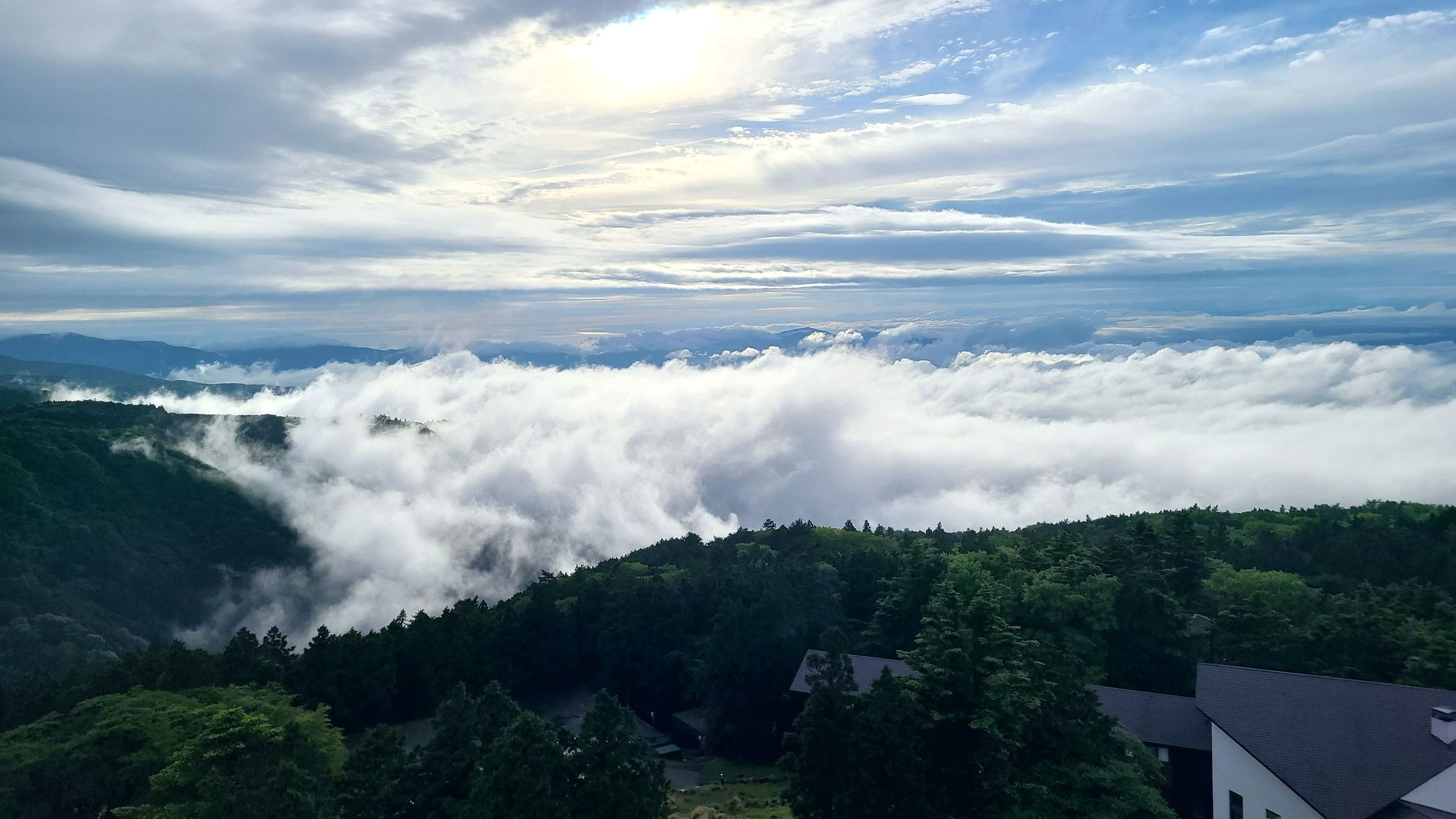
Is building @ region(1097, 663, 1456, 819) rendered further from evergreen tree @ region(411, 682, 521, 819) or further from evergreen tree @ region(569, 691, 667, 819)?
evergreen tree @ region(411, 682, 521, 819)

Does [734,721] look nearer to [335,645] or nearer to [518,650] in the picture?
[518,650]

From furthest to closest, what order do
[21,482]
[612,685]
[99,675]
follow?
[21,482] < [612,685] < [99,675]

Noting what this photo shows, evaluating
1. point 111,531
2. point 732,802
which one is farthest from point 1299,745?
point 111,531

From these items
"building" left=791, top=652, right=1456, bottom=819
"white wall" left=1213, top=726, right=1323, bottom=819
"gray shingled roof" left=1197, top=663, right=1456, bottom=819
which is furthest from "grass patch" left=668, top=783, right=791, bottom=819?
"gray shingled roof" left=1197, top=663, right=1456, bottom=819

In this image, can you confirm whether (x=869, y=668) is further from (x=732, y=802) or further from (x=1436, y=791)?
(x=1436, y=791)

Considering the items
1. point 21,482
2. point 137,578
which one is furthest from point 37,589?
point 21,482

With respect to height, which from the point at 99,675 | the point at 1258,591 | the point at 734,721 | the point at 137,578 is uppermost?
the point at 1258,591
